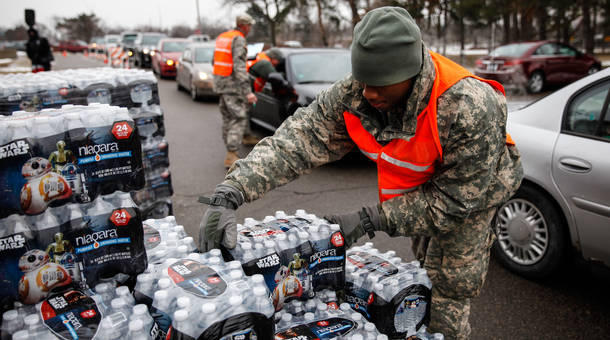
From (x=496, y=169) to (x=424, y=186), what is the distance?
0.37 metres

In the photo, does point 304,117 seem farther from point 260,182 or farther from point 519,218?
point 519,218

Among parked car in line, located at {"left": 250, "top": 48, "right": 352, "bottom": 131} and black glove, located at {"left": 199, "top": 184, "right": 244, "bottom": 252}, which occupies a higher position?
parked car in line, located at {"left": 250, "top": 48, "right": 352, "bottom": 131}

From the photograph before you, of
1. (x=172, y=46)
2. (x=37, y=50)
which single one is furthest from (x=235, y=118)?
(x=172, y=46)

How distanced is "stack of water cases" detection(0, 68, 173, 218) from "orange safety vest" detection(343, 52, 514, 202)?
1.78 metres

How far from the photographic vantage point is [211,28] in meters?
60.3

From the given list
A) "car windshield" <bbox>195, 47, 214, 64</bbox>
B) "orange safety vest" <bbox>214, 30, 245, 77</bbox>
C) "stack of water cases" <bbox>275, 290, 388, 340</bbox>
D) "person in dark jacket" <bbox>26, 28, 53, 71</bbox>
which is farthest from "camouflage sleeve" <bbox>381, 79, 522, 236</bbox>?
"car windshield" <bbox>195, 47, 214, 64</bbox>

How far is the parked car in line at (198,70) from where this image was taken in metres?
→ 12.6

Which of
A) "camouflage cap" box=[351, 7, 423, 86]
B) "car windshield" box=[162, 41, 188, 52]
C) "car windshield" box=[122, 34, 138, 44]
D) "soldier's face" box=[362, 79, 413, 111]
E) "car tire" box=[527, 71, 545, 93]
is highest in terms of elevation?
"car windshield" box=[122, 34, 138, 44]

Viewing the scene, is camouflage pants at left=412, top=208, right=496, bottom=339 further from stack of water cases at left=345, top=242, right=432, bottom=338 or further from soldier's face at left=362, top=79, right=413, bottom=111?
soldier's face at left=362, top=79, right=413, bottom=111

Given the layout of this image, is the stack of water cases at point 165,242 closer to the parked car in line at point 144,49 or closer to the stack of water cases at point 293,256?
the stack of water cases at point 293,256

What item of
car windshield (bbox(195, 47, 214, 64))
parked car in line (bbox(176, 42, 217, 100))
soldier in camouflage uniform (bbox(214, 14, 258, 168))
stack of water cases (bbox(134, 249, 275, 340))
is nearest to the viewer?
stack of water cases (bbox(134, 249, 275, 340))

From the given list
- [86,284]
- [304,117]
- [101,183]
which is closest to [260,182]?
[304,117]

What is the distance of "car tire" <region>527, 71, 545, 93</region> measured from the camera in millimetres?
14016

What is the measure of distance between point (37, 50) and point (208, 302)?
1196cm
